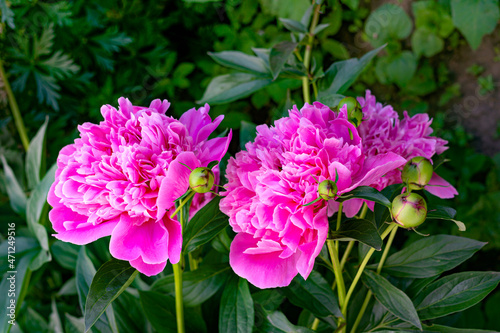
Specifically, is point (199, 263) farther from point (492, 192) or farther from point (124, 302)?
point (492, 192)

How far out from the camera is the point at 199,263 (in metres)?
0.53

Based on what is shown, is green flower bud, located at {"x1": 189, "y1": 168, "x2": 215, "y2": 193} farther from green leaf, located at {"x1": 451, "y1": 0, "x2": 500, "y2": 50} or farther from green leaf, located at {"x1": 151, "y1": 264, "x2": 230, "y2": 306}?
green leaf, located at {"x1": 451, "y1": 0, "x2": 500, "y2": 50}

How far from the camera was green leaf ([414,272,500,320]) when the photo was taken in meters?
0.38

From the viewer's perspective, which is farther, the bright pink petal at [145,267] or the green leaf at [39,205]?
the green leaf at [39,205]

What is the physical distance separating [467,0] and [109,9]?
928 millimetres

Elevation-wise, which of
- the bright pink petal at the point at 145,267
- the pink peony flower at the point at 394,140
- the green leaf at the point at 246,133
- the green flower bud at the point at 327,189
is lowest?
the green leaf at the point at 246,133

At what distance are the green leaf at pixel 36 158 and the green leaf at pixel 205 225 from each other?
1.26 feet

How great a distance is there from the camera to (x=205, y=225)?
0.37 m

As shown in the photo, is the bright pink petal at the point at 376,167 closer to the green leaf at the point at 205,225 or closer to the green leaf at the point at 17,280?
the green leaf at the point at 205,225

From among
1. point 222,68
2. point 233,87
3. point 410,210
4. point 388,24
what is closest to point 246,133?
point 233,87

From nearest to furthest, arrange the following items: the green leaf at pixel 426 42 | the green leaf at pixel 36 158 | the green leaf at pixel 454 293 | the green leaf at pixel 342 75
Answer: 1. the green leaf at pixel 454 293
2. the green leaf at pixel 342 75
3. the green leaf at pixel 36 158
4. the green leaf at pixel 426 42

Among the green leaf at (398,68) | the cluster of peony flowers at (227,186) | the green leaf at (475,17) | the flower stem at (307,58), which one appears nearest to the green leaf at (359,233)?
the cluster of peony flowers at (227,186)

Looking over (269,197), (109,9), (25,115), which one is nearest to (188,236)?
(269,197)

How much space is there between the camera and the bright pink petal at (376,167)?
0.30 metres
